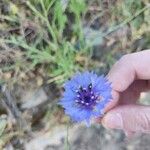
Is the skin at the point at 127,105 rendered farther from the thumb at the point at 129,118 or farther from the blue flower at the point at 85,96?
the blue flower at the point at 85,96

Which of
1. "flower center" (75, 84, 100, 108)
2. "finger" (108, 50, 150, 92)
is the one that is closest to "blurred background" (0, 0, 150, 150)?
"finger" (108, 50, 150, 92)

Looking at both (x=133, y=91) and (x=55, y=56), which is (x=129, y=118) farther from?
(x=55, y=56)

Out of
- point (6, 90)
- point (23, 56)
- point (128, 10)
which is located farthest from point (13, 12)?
point (128, 10)

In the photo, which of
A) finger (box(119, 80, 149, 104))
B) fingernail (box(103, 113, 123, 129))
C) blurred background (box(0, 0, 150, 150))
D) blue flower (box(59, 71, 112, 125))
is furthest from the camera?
blurred background (box(0, 0, 150, 150))

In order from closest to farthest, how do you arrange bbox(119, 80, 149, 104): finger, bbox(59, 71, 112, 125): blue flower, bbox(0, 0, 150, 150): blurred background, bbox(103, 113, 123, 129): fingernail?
bbox(59, 71, 112, 125): blue flower → bbox(103, 113, 123, 129): fingernail → bbox(119, 80, 149, 104): finger → bbox(0, 0, 150, 150): blurred background

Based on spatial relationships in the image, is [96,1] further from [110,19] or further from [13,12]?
[13,12]

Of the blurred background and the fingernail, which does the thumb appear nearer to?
the fingernail

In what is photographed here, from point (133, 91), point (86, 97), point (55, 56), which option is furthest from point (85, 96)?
point (55, 56)

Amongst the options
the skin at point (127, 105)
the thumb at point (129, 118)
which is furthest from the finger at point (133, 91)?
the thumb at point (129, 118)
